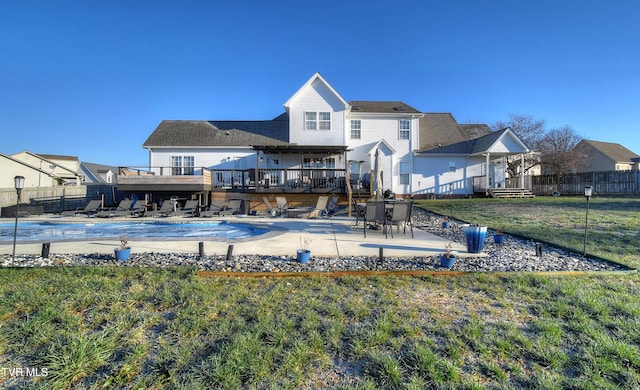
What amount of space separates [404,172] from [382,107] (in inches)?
216

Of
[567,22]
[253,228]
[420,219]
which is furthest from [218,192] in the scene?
[567,22]

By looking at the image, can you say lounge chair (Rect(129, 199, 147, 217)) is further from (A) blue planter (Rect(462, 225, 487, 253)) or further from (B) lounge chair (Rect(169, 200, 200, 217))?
(A) blue planter (Rect(462, 225, 487, 253))

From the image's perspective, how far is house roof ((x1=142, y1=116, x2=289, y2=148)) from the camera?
20656 millimetres

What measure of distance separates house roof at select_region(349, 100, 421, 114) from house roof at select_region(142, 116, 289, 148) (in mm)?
5903

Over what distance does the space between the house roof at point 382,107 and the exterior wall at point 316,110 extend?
1.95m

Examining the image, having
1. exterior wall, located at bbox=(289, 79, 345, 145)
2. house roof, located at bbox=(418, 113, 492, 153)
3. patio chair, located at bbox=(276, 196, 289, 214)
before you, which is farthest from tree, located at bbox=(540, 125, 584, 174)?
patio chair, located at bbox=(276, 196, 289, 214)

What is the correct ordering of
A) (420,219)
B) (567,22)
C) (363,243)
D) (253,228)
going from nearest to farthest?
(363,243) → (253,228) → (420,219) → (567,22)

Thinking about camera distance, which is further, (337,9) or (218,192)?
(218,192)

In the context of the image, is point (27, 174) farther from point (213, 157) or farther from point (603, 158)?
point (603, 158)

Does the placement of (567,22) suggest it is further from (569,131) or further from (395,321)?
(569,131)

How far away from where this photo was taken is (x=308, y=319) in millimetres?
3148

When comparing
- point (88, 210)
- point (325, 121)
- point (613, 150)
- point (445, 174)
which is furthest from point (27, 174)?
point (613, 150)

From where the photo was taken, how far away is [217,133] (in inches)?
849

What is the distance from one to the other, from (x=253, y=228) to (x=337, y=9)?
40.0 ft
